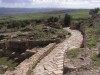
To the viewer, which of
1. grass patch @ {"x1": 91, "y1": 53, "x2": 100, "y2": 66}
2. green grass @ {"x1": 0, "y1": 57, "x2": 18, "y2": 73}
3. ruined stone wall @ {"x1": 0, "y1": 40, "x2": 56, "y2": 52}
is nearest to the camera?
grass patch @ {"x1": 91, "y1": 53, "x2": 100, "y2": 66}

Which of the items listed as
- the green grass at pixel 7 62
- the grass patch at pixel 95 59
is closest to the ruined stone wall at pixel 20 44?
the green grass at pixel 7 62

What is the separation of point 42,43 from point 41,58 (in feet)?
21.7

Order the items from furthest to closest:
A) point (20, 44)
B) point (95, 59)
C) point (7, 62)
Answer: point (20, 44) → point (7, 62) → point (95, 59)

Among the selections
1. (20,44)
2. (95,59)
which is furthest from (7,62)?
(95,59)

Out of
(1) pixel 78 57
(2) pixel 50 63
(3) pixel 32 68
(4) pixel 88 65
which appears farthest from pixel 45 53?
(4) pixel 88 65

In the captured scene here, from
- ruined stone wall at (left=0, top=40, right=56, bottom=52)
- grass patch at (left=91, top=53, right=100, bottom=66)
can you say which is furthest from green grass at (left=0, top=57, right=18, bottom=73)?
grass patch at (left=91, top=53, right=100, bottom=66)

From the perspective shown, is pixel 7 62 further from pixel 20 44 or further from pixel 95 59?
pixel 95 59

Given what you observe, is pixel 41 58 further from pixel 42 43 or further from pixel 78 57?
pixel 42 43

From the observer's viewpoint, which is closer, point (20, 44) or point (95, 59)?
point (95, 59)

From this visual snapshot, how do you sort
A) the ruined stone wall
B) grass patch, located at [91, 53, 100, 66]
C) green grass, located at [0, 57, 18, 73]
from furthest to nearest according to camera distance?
the ruined stone wall < green grass, located at [0, 57, 18, 73] < grass patch, located at [91, 53, 100, 66]

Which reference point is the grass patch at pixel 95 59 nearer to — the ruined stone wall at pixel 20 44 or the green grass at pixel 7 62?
the green grass at pixel 7 62

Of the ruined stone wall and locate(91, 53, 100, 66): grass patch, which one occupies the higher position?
locate(91, 53, 100, 66): grass patch

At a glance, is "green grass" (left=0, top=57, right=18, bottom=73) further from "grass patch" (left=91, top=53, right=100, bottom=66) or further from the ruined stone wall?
"grass patch" (left=91, top=53, right=100, bottom=66)

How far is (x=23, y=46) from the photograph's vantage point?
2192 cm
